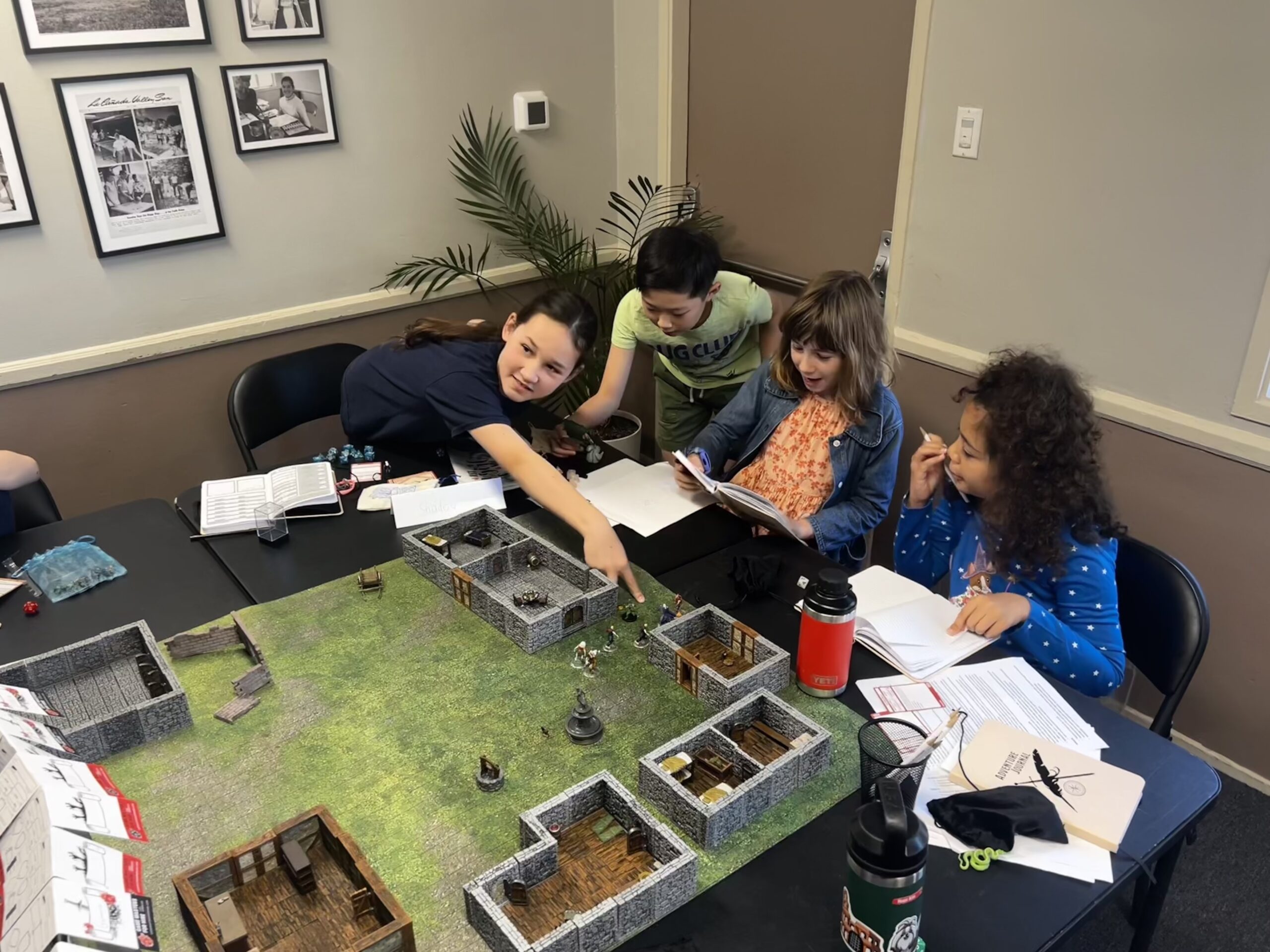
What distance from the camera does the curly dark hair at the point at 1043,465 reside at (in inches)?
64.5

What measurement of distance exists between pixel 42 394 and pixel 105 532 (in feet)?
3.43

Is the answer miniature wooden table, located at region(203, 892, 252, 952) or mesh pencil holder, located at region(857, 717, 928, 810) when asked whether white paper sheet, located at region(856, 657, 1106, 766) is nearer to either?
mesh pencil holder, located at region(857, 717, 928, 810)

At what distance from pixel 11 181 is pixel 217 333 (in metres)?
0.65

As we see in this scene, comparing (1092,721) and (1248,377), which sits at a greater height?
(1248,377)

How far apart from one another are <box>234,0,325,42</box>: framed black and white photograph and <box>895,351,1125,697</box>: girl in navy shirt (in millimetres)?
2242

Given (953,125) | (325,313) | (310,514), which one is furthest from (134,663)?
(953,125)

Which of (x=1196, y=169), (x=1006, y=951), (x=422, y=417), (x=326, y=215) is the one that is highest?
(x=1196, y=169)

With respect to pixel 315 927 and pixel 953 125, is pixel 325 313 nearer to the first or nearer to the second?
pixel 953 125

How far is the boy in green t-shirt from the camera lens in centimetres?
238

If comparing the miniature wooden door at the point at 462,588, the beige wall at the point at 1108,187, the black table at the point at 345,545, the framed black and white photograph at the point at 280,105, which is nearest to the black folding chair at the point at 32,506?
the black table at the point at 345,545

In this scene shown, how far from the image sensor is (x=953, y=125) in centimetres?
251

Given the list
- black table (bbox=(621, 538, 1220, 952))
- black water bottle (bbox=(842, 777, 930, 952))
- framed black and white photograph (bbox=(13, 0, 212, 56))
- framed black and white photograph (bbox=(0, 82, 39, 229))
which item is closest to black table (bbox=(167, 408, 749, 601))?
black table (bbox=(621, 538, 1220, 952))

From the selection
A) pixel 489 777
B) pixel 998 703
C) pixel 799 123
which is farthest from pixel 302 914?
pixel 799 123

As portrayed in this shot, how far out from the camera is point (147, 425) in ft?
9.50
